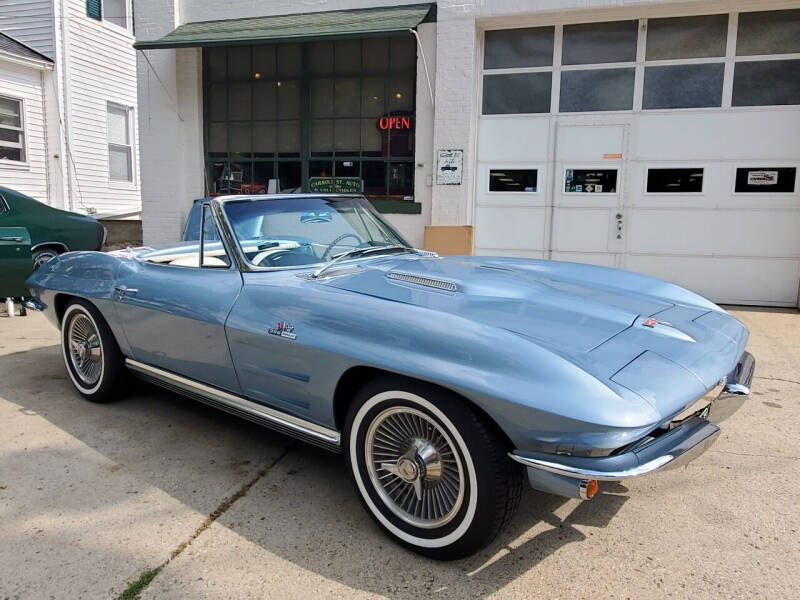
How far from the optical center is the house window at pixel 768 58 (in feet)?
24.7

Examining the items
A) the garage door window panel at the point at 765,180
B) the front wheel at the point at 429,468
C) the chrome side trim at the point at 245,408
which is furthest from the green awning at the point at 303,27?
the front wheel at the point at 429,468

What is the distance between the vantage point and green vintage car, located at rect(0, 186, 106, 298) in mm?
6895

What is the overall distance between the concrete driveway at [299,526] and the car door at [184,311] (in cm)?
49

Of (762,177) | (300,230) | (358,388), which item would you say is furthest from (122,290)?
(762,177)

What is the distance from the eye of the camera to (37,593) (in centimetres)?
213

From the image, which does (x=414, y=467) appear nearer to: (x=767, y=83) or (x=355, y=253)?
(x=355, y=253)

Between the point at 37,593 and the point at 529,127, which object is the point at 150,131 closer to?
the point at 529,127

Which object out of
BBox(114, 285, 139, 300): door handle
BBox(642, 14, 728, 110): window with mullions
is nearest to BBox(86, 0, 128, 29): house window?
BBox(642, 14, 728, 110): window with mullions

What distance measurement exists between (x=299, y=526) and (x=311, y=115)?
774cm

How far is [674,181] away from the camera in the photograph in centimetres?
804

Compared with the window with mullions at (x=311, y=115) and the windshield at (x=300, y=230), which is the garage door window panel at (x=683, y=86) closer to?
the window with mullions at (x=311, y=115)

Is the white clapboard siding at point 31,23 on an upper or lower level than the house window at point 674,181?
upper

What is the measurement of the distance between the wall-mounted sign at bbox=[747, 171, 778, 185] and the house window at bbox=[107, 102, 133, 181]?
12927 mm

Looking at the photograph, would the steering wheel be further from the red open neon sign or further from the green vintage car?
the red open neon sign
